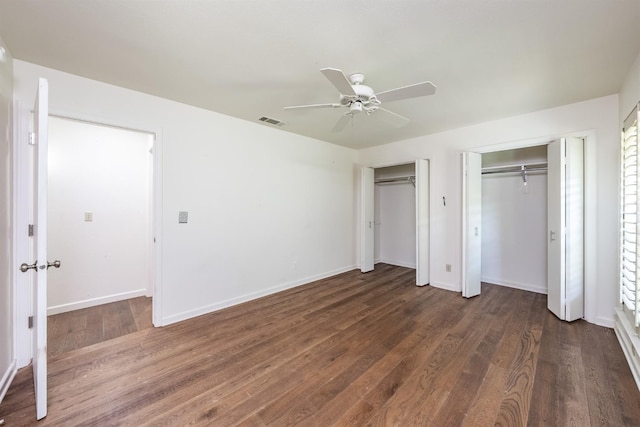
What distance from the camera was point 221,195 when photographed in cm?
341

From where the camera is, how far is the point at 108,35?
1.86m

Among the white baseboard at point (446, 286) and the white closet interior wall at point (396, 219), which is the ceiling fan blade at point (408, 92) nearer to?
the white baseboard at point (446, 286)

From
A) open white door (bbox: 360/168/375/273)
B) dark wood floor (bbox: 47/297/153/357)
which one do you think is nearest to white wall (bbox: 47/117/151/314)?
dark wood floor (bbox: 47/297/153/357)

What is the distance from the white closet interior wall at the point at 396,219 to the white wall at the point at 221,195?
5.67ft

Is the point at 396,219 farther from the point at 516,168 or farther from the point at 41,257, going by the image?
the point at 41,257

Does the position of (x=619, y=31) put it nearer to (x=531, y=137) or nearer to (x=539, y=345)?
(x=531, y=137)

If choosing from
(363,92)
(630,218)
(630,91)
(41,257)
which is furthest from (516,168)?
(41,257)

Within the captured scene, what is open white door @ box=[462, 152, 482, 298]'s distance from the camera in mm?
3760

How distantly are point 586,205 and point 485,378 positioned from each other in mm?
2408

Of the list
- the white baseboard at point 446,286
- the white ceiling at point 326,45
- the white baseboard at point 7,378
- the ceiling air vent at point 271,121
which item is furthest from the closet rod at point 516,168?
the white baseboard at point 7,378

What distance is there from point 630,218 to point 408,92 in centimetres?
223

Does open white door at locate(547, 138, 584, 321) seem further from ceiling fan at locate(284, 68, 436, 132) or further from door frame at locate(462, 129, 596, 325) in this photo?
ceiling fan at locate(284, 68, 436, 132)

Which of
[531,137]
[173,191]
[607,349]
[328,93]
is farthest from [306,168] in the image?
[607,349]

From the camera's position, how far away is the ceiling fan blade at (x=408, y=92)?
1974mm
